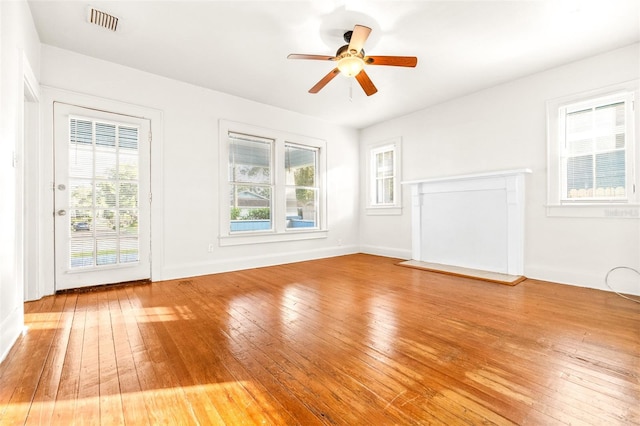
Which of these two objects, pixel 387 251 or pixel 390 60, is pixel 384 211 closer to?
A: pixel 387 251

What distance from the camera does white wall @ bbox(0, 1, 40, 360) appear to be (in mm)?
1900

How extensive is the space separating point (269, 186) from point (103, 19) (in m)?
2.93

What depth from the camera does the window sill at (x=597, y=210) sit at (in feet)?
10.4

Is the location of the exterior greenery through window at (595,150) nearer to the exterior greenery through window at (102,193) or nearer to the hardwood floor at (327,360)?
the hardwood floor at (327,360)

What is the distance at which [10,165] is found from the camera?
2.05 m

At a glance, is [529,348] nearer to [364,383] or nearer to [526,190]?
[364,383]

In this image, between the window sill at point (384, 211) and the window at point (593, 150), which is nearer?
the window at point (593, 150)

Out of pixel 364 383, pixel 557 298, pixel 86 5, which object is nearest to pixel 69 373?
pixel 364 383

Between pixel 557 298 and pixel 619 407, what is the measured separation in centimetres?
199

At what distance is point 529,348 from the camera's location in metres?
1.91

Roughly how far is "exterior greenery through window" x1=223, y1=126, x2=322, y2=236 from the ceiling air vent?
1.86 m

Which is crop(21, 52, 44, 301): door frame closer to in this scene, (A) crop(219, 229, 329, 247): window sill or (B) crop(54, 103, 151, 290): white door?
(B) crop(54, 103, 151, 290): white door

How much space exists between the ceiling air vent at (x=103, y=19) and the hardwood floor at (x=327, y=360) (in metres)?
2.80

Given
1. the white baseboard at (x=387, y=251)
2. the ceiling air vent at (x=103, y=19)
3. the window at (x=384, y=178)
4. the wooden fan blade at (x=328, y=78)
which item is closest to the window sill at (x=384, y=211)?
the window at (x=384, y=178)
